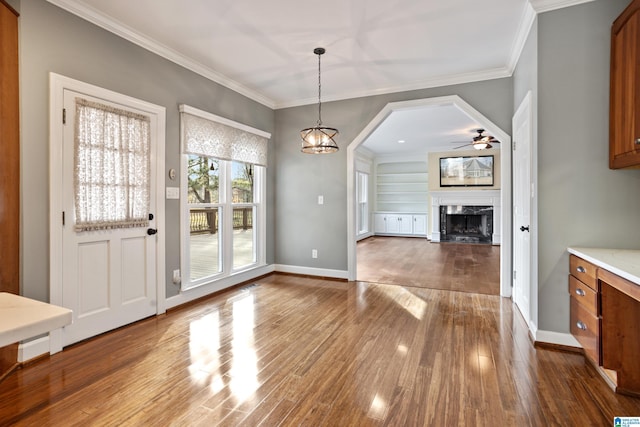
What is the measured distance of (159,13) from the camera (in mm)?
2771

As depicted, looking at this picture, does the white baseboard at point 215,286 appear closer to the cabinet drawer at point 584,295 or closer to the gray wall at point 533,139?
the gray wall at point 533,139

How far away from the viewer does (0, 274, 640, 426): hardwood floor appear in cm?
178

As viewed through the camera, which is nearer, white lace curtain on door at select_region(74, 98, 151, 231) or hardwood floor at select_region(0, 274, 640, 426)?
hardwood floor at select_region(0, 274, 640, 426)

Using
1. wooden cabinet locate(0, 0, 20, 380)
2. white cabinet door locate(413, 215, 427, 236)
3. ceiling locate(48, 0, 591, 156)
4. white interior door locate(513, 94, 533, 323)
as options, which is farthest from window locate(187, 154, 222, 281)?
white cabinet door locate(413, 215, 427, 236)

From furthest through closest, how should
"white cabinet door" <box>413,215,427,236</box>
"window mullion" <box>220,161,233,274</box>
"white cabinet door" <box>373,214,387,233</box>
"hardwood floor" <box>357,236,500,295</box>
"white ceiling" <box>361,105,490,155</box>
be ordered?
1. "white cabinet door" <box>373,214,387,233</box>
2. "white cabinet door" <box>413,215,427,236</box>
3. "white ceiling" <box>361,105,490,155</box>
4. "hardwood floor" <box>357,236,500,295</box>
5. "window mullion" <box>220,161,233,274</box>

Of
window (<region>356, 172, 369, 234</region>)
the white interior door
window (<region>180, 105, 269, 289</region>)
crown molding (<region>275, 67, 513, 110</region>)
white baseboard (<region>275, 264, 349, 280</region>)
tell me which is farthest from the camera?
window (<region>356, 172, 369, 234</region>)

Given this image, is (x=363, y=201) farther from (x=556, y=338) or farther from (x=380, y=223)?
(x=556, y=338)

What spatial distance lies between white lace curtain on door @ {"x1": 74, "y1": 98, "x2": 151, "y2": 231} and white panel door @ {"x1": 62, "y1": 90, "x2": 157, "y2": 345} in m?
0.06

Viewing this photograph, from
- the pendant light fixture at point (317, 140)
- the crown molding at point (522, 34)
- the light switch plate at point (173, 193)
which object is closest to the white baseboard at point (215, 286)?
the light switch plate at point (173, 193)

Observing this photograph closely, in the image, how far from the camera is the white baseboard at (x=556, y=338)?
2.55 m

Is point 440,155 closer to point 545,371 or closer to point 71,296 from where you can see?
point 545,371

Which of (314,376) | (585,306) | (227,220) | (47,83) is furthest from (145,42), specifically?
(585,306)

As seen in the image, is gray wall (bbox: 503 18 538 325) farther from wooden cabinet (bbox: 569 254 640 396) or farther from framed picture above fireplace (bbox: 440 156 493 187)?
framed picture above fireplace (bbox: 440 156 493 187)

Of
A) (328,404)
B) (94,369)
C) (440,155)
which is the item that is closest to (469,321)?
(328,404)
